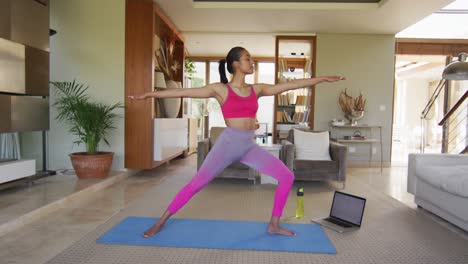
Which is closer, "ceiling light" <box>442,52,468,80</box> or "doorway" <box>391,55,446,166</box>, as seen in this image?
"ceiling light" <box>442,52,468,80</box>

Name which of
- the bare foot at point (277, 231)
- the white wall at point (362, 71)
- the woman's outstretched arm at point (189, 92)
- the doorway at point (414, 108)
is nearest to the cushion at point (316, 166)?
the bare foot at point (277, 231)

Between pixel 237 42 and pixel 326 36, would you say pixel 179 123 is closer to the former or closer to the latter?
pixel 237 42

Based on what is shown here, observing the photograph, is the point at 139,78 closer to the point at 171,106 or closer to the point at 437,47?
the point at 171,106

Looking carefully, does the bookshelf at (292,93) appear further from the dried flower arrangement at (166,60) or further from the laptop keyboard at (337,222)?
the laptop keyboard at (337,222)

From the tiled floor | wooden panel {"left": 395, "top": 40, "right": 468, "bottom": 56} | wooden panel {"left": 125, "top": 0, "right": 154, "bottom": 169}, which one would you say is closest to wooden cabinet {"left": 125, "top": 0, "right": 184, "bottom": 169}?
wooden panel {"left": 125, "top": 0, "right": 154, "bottom": 169}

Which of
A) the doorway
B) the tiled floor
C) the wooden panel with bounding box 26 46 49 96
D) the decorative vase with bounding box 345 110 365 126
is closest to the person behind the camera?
the tiled floor

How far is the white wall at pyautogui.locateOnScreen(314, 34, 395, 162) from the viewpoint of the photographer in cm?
642

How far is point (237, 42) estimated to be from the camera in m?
7.44

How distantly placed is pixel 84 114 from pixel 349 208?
126 inches

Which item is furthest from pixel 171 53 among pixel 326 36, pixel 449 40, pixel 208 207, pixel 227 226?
pixel 449 40

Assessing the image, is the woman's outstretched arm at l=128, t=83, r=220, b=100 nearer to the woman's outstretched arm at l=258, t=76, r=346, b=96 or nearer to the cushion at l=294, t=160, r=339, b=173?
the woman's outstretched arm at l=258, t=76, r=346, b=96

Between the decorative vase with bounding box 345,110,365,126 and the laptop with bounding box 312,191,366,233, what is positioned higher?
the decorative vase with bounding box 345,110,365,126

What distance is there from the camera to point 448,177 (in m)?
2.76

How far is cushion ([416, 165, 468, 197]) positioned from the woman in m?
1.24
